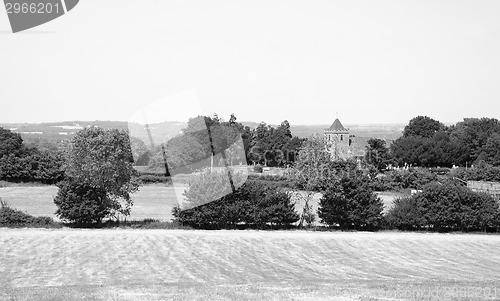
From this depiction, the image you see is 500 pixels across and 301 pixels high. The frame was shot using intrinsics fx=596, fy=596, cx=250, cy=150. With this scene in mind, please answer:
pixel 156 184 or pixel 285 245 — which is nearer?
pixel 285 245

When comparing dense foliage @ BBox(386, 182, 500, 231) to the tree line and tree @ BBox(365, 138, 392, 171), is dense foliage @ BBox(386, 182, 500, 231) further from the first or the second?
the tree line

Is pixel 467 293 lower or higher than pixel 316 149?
lower

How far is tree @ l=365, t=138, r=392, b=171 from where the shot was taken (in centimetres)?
8674

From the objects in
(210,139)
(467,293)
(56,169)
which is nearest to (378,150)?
(210,139)

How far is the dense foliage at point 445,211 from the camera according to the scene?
116ft

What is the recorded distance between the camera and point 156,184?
211 ft

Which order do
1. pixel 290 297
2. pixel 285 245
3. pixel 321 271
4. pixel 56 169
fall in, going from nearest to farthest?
pixel 290 297 → pixel 321 271 → pixel 285 245 → pixel 56 169

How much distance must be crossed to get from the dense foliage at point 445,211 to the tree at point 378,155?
4776 centimetres

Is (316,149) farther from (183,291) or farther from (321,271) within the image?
(183,291)

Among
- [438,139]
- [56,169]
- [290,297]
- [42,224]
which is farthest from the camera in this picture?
[438,139]

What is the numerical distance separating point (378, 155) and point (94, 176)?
62.4 metres

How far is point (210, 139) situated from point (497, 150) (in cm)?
4488

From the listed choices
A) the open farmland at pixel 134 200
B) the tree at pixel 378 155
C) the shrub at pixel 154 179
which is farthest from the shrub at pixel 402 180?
the shrub at pixel 154 179

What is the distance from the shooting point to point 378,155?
89.4 meters
